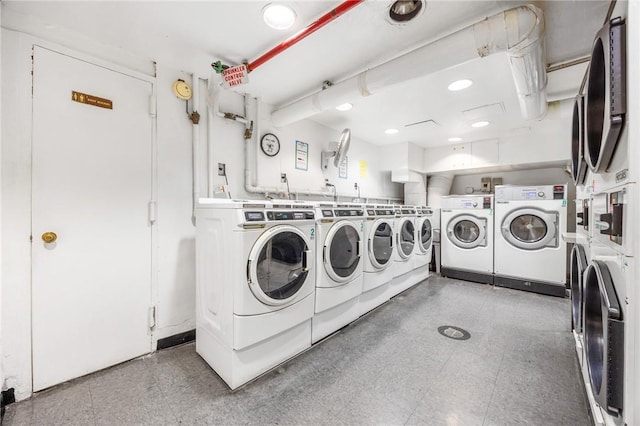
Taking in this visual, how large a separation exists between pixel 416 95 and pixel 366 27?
1205mm

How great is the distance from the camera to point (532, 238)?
138 inches

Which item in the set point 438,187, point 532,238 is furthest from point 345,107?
point 532,238

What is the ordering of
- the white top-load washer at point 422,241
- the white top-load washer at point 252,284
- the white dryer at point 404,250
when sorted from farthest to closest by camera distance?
the white top-load washer at point 422,241, the white dryer at point 404,250, the white top-load washer at point 252,284

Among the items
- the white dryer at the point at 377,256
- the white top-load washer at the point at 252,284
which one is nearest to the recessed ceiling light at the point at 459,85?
the white dryer at the point at 377,256

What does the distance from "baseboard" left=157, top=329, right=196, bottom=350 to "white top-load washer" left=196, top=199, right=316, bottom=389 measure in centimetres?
28

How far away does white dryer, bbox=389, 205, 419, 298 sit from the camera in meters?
3.22

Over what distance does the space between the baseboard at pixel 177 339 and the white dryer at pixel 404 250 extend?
225 centimetres

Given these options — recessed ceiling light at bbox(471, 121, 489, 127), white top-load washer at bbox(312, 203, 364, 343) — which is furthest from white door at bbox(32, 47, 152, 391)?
recessed ceiling light at bbox(471, 121, 489, 127)

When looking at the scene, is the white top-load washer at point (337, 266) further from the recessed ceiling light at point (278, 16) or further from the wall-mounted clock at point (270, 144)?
the recessed ceiling light at point (278, 16)

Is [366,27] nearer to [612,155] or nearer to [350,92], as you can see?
[350,92]

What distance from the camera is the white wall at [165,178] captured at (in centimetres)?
152

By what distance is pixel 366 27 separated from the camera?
66.4 inches

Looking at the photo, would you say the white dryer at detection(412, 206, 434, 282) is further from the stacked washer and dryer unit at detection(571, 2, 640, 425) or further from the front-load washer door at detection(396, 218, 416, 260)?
the stacked washer and dryer unit at detection(571, 2, 640, 425)

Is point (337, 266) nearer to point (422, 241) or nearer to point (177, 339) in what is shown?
point (177, 339)
